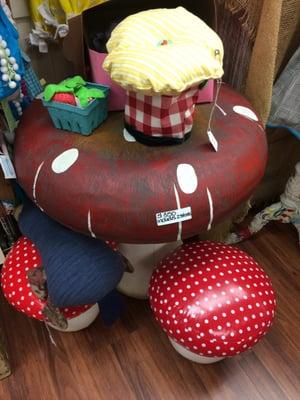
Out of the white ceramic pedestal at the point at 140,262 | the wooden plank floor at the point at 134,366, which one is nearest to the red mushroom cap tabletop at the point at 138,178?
the white ceramic pedestal at the point at 140,262

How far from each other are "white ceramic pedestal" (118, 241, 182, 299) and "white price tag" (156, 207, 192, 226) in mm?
356

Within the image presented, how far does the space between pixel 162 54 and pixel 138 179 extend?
0.69 ft

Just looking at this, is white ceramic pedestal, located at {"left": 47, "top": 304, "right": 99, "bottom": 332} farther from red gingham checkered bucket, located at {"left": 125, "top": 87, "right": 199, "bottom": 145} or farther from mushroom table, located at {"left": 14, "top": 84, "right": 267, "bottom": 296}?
red gingham checkered bucket, located at {"left": 125, "top": 87, "right": 199, "bottom": 145}

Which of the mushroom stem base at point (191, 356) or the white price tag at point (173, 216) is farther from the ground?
the white price tag at point (173, 216)

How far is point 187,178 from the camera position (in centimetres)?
63

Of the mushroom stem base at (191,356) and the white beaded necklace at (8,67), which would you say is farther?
the mushroom stem base at (191,356)

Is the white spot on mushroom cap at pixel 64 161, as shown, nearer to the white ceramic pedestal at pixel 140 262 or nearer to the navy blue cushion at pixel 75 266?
the navy blue cushion at pixel 75 266

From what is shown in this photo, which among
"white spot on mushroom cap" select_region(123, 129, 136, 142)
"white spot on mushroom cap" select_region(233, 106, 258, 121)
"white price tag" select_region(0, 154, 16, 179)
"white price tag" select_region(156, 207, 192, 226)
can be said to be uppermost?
"white spot on mushroom cap" select_region(123, 129, 136, 142)

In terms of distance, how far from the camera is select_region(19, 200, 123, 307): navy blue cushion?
2.43 ft

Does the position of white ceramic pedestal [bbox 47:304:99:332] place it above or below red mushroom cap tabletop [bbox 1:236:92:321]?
below

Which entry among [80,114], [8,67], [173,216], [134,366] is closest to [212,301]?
[173,216]

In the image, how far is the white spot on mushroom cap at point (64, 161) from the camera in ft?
2.16

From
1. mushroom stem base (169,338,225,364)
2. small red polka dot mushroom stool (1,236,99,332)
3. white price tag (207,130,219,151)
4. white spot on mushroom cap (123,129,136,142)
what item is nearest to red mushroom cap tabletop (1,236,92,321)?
small red polka dot mushroom stool (1,236,99,332)

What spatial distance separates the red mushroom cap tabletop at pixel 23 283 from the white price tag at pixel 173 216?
0.39 m
